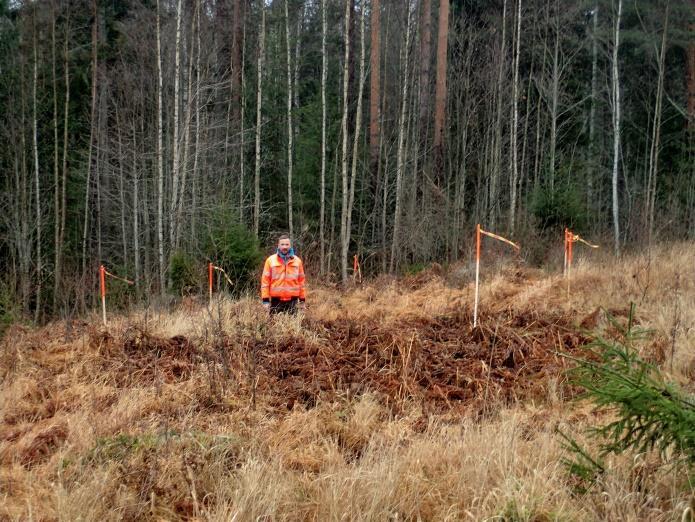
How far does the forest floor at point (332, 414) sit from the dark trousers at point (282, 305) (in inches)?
12.8

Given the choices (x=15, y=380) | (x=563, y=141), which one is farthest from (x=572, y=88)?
(x=15, y=380)

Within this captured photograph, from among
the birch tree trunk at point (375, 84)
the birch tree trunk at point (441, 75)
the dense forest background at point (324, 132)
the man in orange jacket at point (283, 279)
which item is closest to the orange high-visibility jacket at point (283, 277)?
the man in orange jacket at point (283, 279)

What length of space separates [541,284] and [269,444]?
6958 millimetres

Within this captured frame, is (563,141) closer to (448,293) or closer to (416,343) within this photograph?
(448,293)

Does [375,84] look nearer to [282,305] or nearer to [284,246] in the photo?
[284,246]

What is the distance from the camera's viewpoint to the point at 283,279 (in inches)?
343

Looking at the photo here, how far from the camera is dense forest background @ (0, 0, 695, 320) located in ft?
58.5

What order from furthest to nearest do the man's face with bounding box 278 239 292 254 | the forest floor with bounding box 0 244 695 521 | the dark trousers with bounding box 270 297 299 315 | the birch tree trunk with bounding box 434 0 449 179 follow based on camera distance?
the birch tree trunk with bounding box 434 0 449 179
the dark trousers with bounding box 270 297 299 315
the man's face with bounding box 278 239 292 254
the forest floor with bounding box 0 244 695 521

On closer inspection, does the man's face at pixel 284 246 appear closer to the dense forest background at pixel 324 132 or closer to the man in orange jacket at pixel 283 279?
the man in orange jacket at pixel 283 279

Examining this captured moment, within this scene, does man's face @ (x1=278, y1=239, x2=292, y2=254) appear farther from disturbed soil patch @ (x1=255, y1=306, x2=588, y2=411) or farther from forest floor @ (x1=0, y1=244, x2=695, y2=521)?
disturbed soil patch @ (x1=255, y1=306, x2=588, y2=411)

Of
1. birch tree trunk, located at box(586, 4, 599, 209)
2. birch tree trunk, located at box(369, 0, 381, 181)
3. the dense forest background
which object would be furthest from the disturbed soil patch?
birch tree trunk, located at box(586, 4, 599, 209)

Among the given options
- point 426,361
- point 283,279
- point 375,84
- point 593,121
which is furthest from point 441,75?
point 426,361

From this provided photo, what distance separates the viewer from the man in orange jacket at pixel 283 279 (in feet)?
28.2

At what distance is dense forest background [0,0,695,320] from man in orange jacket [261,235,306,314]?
6033 millimetres
